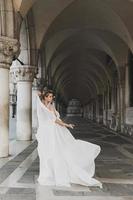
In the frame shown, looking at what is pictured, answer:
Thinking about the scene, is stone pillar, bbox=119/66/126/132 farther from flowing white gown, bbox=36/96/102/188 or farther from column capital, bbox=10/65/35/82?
flowing white gown, bbox=36/96/102/188

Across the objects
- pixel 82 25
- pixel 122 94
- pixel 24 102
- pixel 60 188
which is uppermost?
pixel 82 25

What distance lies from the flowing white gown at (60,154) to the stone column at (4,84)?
156 inches

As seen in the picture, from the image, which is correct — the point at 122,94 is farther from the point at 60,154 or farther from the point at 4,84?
the point at 60,154

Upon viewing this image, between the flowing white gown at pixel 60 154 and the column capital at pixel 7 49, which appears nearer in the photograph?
the flowing white gown at pixel 60 154

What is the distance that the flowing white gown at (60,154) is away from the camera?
7.48 m

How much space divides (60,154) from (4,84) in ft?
15.2

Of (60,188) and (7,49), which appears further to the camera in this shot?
(7,49)

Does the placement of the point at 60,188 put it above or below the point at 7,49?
below

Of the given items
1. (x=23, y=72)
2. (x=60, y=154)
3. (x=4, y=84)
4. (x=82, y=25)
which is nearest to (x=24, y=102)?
(x=23, y=72)

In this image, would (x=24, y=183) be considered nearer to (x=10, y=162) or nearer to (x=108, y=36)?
(x=10, y=162)

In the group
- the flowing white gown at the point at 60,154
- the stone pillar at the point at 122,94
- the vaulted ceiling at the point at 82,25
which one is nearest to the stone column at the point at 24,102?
the vaulted ceiling at the point at 82,25

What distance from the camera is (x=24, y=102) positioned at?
17.6 metres

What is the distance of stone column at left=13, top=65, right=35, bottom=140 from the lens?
17.1 m

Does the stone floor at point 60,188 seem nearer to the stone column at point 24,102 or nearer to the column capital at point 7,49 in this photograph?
the column capital at point 7,49
